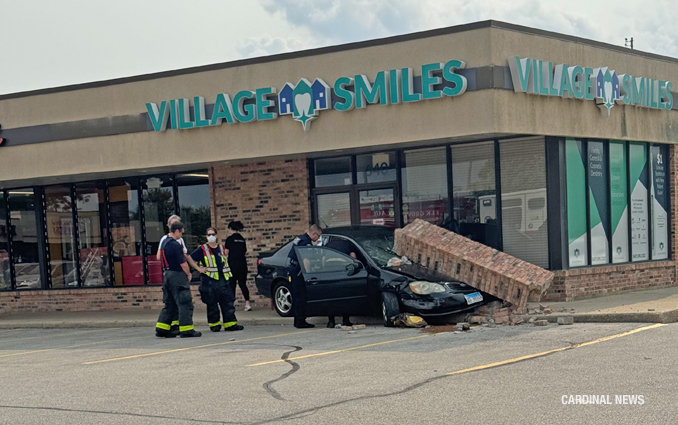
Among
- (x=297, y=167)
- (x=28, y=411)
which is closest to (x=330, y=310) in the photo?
(x=297, y=167)

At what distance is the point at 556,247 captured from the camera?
15680 millimetres

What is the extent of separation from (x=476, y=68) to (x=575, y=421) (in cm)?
948

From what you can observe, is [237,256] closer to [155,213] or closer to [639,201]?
[155,213]

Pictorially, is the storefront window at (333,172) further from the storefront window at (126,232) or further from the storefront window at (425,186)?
the storefront window at (126,232)

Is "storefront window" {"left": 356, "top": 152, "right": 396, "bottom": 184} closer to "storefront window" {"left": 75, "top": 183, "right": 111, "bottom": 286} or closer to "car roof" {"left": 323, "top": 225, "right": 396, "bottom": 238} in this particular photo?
"car roof" {"left": 323, "top": 225, "right": 396, "bottom": 238}

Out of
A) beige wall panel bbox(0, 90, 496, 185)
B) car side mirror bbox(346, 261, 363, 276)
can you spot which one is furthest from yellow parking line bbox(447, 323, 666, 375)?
beige wall panel bbox(0, 90, 496, 185)

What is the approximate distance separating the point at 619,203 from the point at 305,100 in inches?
270

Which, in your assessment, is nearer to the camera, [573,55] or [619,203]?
[573,55]

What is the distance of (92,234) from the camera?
20.5 meters

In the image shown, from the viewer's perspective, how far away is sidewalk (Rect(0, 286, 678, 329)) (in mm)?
12712

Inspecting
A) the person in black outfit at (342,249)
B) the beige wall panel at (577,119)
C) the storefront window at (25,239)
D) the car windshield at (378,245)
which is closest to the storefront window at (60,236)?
the storefront window at (25,239)

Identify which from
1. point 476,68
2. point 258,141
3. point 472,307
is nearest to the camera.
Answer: point 472,307

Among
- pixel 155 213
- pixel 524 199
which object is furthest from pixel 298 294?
pixel 155 213

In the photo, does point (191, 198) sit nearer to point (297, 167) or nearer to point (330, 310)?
point (297, 167)
